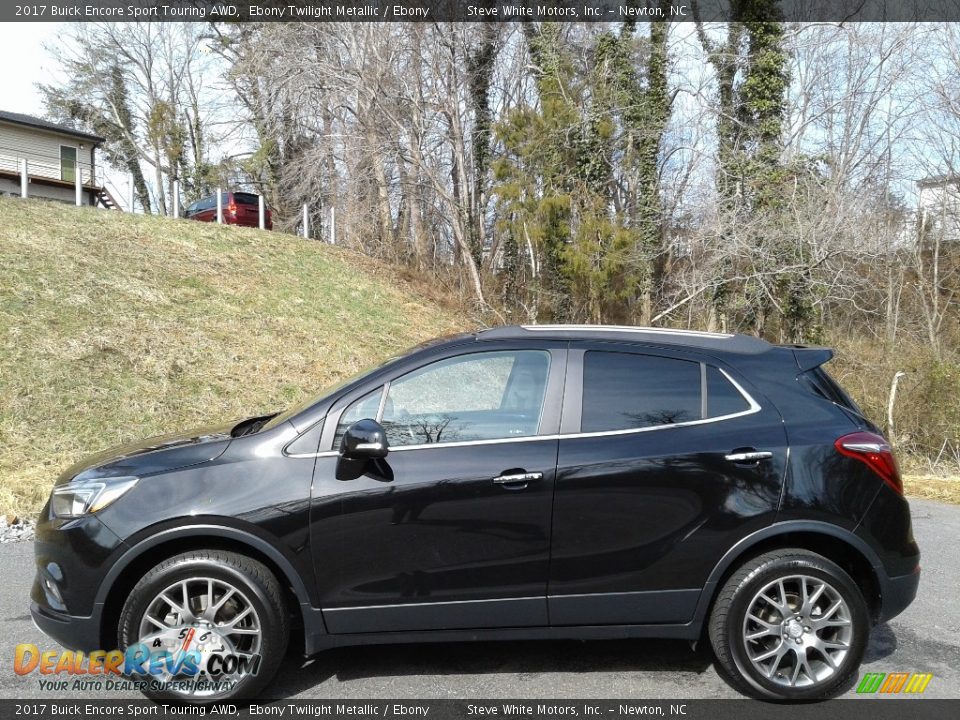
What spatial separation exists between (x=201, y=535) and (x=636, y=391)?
2227mm

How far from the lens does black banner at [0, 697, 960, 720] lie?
342cm

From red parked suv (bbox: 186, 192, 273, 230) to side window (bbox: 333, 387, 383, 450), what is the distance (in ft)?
69.9

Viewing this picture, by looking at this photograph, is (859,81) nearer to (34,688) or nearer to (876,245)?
(876,245)

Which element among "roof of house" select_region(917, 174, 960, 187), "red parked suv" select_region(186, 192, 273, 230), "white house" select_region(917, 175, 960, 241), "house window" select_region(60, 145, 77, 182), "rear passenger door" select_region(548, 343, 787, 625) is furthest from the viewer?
"house window" select_region(60, 145, 77, 182)

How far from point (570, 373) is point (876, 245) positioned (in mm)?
14020

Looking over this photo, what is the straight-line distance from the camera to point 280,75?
20219 mm

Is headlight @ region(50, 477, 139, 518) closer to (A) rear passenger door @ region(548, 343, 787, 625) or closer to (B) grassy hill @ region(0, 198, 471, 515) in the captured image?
(A) rear passenger door @ region(548, 343, 787, 625)

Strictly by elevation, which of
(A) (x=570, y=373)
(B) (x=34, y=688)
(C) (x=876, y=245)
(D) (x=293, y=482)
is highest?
(C) (x=876, y=245)

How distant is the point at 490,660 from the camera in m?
3.96

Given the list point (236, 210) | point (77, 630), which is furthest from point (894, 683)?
point (236, 210)

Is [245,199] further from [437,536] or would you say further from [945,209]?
[437,536]

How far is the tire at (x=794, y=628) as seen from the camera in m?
3.54

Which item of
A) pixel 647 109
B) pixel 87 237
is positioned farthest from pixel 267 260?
pixel 647 109

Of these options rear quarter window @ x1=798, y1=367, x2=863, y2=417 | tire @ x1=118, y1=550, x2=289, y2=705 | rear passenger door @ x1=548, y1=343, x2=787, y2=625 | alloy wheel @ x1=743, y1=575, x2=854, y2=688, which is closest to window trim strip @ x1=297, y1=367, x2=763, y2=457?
rear passenger door @ x1=548, y1=343, x2=787, y2=625
